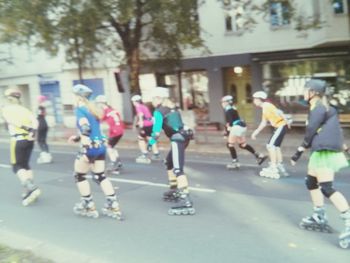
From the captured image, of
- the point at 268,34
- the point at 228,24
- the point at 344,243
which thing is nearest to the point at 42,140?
the point at 268,34

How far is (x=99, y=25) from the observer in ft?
51.5

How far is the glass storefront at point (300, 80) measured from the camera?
18422 millimetres

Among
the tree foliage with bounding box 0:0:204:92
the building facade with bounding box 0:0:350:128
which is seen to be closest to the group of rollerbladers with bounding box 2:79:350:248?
the building facade with bounding box 0:0:350:128

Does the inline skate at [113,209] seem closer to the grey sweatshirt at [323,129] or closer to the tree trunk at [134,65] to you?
the grey sweatshirt at [323,129]

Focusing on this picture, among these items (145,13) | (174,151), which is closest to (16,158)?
(174,151)

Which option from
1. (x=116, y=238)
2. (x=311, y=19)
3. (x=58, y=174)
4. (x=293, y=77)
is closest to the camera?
(x=116, y=238)

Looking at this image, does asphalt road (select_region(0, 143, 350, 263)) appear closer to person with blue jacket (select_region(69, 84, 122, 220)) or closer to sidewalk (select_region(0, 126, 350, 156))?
person with blue jacket (select_region(69, 84, 122, 220))

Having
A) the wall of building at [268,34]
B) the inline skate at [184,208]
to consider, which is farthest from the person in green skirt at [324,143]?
the wall of building at [268,34]

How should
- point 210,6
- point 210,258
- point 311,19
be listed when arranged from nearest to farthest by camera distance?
point 210,258 → point 311,19 → point 210,6

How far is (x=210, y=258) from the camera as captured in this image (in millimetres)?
5395

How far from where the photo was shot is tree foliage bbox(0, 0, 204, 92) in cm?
1434

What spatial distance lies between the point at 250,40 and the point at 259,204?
13.4 metres

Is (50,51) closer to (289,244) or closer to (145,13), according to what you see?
(145,13)

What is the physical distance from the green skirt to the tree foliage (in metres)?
9.42
